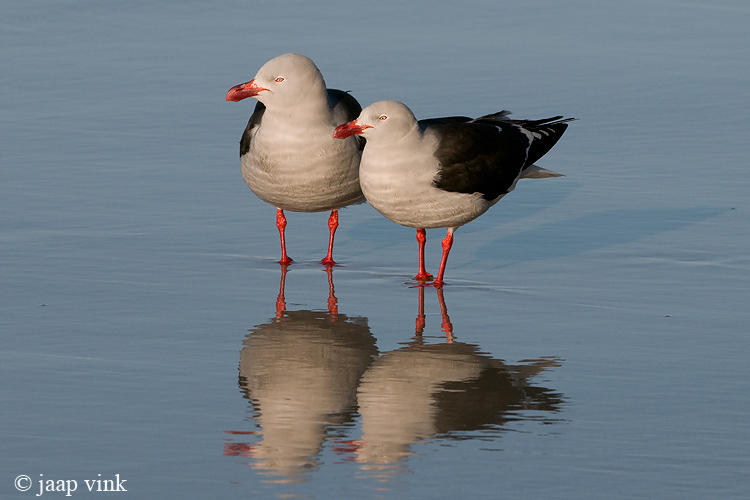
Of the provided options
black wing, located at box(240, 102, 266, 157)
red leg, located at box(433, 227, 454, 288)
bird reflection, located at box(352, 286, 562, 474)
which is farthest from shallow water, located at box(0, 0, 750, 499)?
black wing, located at box(240, 102, 266, 157)

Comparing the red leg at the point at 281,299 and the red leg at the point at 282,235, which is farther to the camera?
the red leg at the point at 282,235

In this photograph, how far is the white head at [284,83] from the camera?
1012 cm

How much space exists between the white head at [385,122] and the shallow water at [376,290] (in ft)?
3.95

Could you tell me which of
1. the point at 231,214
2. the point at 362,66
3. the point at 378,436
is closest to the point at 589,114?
the point at 362,66

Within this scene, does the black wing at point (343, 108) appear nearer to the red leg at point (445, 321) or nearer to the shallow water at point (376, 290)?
the shallow water at point (376, 290)

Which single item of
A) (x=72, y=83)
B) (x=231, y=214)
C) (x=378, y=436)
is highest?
(x=72, y=83)

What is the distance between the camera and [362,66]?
55.2 ft

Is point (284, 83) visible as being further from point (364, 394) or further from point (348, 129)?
point (364, 394)

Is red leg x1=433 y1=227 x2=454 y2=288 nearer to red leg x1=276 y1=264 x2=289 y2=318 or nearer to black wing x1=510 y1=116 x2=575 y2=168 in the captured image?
black wing x1=510 y1=116 x2=575 y2=168

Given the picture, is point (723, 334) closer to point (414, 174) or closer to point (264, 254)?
point (414, 174)

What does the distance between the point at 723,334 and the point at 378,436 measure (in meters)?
2.99

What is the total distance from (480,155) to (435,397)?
10.9 ft

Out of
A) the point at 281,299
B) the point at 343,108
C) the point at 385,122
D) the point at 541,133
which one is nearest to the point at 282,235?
the point at 343,108

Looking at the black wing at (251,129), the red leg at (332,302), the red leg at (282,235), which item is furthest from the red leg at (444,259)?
the black wing at (251,129)
